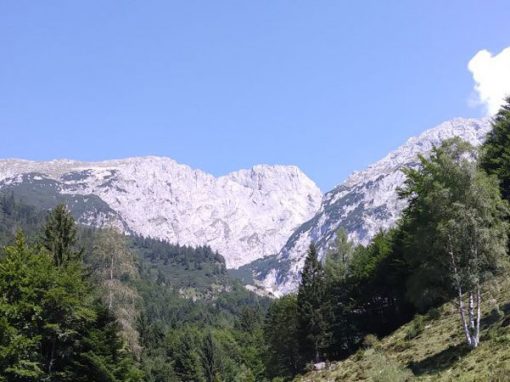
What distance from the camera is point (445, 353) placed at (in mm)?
38938

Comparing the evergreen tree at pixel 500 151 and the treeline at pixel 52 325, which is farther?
the evergreen tree at pixel 500 151

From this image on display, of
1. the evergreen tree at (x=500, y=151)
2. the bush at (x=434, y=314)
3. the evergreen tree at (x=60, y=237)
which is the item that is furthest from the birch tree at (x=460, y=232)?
the evergreen tree at (x=60, y=237)

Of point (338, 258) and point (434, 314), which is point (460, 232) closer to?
point (434, 314)

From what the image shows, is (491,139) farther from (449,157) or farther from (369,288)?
(449,157)

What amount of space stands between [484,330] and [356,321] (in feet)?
144

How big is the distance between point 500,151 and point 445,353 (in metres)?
44.7

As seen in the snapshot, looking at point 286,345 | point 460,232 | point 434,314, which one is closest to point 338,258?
point 286,345

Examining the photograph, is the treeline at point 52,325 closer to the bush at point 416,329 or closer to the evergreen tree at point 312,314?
the bush at point 416,329

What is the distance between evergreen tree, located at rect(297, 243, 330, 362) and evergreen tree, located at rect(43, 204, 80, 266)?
44.6 meters

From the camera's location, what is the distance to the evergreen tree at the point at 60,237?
4738 centimetres

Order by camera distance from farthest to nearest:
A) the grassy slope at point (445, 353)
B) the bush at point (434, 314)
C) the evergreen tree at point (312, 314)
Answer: the evergreen tree at point (312, 314) < the bush at point (434, 314) < the grassy slope at point (445, 353)

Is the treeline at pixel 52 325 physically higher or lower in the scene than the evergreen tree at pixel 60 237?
lower

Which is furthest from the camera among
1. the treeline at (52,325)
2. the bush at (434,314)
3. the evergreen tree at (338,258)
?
the evergreen tree at (338,258)

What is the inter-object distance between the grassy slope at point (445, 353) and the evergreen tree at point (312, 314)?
76.1 ft
